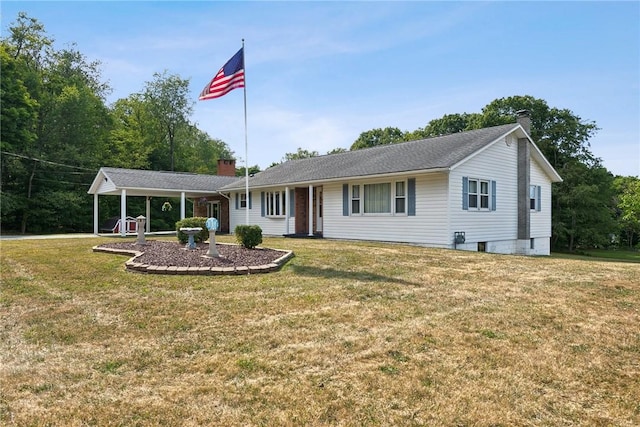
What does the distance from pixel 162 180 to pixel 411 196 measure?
16093 mm

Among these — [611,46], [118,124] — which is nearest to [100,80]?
[118,124]

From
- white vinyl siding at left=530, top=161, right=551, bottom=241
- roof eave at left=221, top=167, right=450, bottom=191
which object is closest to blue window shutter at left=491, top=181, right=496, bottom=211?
white vinyl siding at left=530, top=161, right=551, bottom=241

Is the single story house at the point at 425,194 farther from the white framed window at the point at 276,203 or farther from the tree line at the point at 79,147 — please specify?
the tree line at the point at 79,147

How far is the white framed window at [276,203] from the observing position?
20033 mm

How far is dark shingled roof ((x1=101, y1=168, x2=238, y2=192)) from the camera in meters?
21.7

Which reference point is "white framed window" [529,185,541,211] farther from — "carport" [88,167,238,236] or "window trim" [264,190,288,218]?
"carport" [88,167,238,236]

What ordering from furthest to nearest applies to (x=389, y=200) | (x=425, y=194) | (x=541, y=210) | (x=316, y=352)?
(x=541, y=210)
(x=389, y=200)
(x=425, y=194)
(x=316, y=352)

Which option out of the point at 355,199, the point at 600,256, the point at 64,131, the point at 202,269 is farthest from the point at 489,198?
the point at 64,131

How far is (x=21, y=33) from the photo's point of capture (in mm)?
32969

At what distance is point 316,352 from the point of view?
3.74 meters

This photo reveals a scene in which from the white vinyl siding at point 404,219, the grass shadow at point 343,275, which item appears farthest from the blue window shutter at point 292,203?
the grass shadow at point 343,275

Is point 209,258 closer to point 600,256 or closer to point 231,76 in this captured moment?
point 231,76

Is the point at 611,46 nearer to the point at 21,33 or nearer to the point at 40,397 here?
the point at 40,397

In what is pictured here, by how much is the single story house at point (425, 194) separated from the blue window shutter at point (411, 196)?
36 mm
